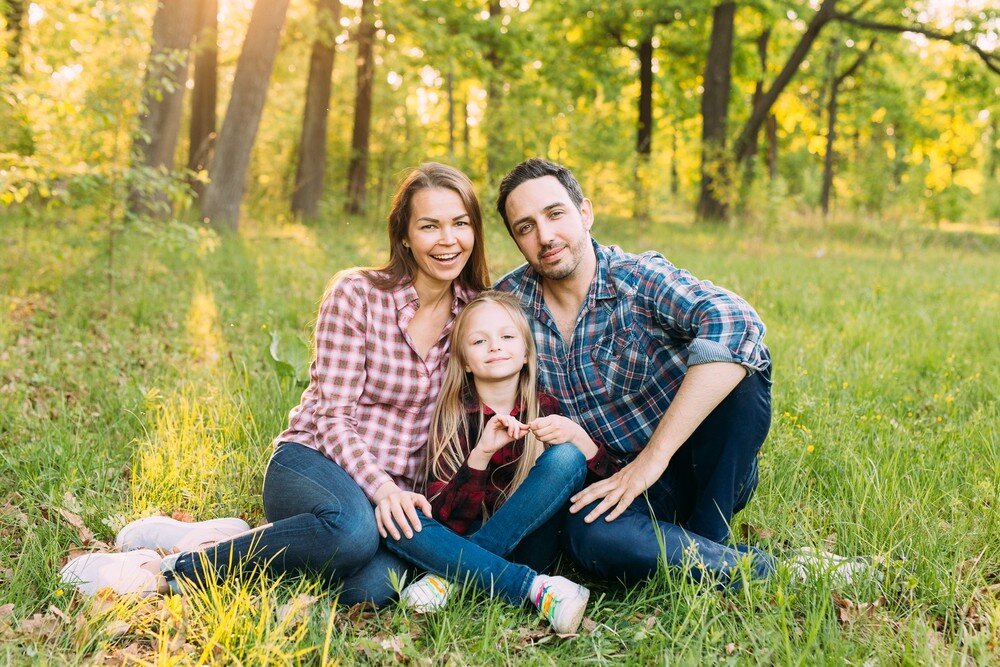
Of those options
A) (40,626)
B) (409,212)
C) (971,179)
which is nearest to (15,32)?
(409,212)

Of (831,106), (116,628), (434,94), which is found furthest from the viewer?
(831,106)

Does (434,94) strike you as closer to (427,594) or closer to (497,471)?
(497,471)

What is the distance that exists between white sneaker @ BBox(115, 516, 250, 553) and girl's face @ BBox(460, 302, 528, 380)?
1.11 metres

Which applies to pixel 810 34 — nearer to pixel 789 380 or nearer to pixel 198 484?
pixel 789 380

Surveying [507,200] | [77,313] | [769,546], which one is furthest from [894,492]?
[77,313]

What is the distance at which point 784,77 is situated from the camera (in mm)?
16016

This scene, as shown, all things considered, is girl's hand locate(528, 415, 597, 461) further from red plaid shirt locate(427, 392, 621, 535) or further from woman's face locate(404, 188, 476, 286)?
woman's face locate(404, 188, 476, 286)

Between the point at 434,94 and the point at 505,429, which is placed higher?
the point at 434,94

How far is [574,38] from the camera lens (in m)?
21.9

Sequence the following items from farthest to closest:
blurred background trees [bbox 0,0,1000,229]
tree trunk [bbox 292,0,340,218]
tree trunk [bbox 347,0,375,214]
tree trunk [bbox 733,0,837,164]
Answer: tree trunk [bbox 347,0,375,214] < tree trunk [bbox 733,0,837,164] < tree trunk [bbox 292,0,340,218] < blurred background trees [bbox 0,0,1000,229]

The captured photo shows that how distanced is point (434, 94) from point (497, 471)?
19.4 m

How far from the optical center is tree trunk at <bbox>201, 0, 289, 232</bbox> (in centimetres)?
1035

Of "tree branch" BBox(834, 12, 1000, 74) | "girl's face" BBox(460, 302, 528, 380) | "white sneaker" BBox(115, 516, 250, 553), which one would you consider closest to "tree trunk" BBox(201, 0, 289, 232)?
"white sneaker" BBox(115, 516, 250, 553)

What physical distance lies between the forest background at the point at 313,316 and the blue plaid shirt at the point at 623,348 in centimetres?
66
